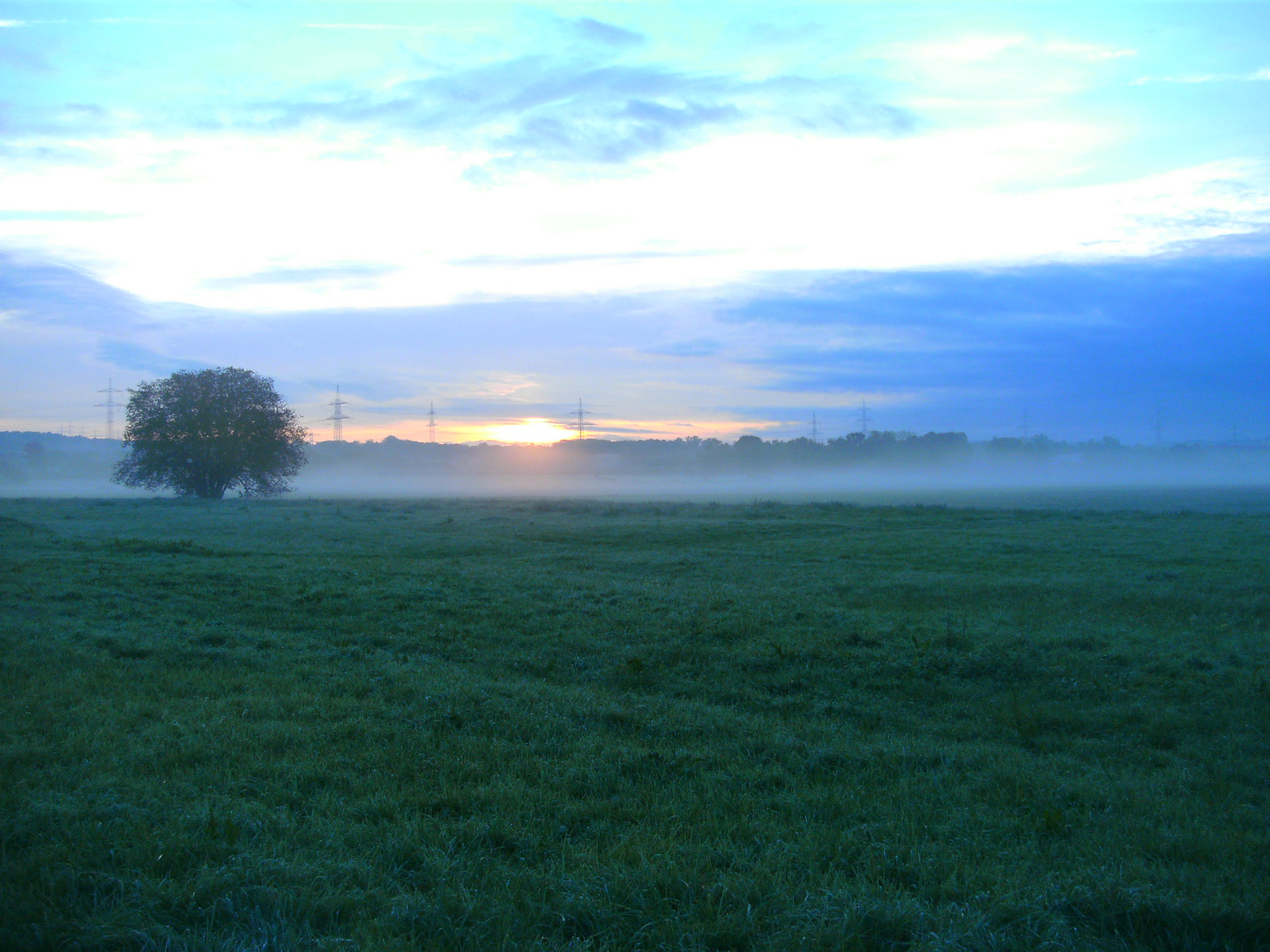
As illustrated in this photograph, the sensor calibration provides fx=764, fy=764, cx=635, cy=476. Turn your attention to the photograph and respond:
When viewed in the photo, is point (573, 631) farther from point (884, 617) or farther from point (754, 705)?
point (884, 617)

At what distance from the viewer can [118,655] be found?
1202cm

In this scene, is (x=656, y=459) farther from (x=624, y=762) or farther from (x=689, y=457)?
(x=624, y=762)

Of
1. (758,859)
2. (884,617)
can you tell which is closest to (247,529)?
(884,617)

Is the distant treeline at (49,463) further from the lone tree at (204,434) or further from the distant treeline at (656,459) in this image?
the lone tree at (204,434)

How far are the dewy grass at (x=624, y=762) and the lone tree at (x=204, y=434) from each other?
40835 mm

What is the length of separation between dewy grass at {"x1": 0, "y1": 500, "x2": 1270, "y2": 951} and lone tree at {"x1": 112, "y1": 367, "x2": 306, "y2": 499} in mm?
40835

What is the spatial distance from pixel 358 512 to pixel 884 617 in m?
36.7

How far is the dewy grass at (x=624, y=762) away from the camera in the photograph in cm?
505

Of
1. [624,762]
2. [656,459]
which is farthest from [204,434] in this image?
[656,459]

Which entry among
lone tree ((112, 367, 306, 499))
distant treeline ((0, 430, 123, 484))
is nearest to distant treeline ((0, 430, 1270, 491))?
distant treeline ((0, 430, 123, 484))

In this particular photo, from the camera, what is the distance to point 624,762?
8.43 m

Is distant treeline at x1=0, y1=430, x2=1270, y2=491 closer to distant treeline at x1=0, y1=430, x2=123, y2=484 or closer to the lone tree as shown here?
distant treeline at x1=0, y1=430, x2=123, y2=484

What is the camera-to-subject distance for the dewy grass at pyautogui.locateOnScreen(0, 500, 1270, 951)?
5.05m

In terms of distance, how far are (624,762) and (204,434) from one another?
59.8m
